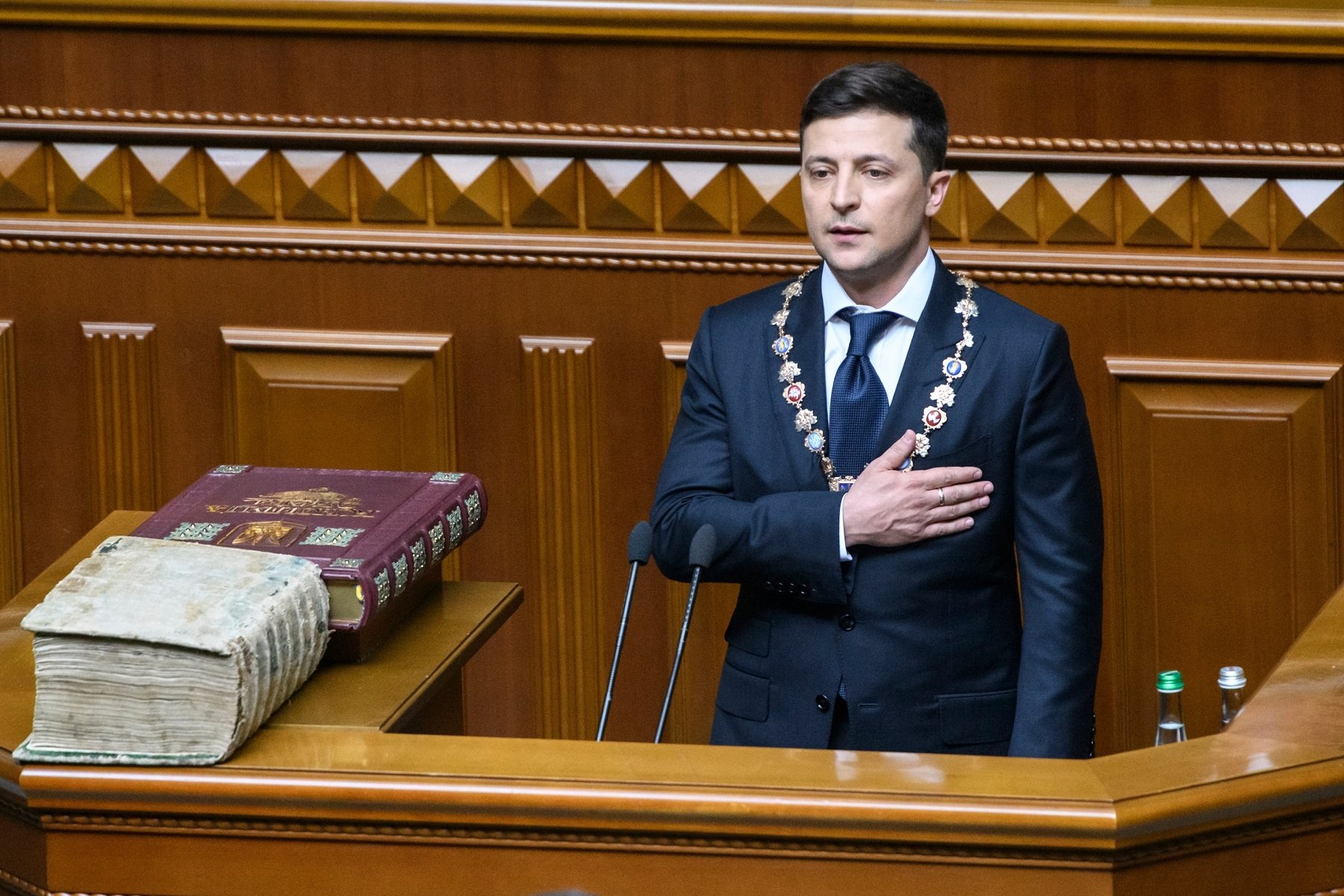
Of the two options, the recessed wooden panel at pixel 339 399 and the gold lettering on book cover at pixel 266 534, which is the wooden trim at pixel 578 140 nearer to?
the recessed wooden panel at pixel 339 399

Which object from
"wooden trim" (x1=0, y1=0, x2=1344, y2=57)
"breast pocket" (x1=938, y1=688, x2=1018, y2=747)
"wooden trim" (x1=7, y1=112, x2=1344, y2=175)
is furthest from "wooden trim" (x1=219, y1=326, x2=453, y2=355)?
"breast pocket" (x1=938, y1=688, x2=1018, y2=747)

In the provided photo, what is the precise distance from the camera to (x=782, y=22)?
3500mm

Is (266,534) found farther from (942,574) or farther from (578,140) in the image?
(578,140)

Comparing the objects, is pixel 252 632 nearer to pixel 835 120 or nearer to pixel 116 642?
pixel 116 642

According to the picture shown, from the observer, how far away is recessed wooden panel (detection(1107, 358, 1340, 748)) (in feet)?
11.6

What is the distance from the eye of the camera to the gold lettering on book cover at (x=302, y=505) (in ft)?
7.40

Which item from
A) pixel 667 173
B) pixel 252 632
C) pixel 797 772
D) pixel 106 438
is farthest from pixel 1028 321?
pixel 106 438

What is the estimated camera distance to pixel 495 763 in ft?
5.78

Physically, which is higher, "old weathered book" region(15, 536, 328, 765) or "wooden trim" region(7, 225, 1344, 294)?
"wooden trim" region(7, 225, 1344, 294)

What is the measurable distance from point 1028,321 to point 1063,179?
1251 mm

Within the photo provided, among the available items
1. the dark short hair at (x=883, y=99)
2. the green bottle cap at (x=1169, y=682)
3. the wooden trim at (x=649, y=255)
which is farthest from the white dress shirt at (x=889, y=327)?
the wooden trim at (x=649, y=255)

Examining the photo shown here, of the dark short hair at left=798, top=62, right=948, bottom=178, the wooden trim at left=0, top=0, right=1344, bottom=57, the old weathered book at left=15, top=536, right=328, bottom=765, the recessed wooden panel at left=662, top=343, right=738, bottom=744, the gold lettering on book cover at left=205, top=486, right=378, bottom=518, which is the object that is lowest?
the recessed wooden panel at left=662, top=343, right=738, bottom=744

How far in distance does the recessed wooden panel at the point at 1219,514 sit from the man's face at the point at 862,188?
4.52 feet

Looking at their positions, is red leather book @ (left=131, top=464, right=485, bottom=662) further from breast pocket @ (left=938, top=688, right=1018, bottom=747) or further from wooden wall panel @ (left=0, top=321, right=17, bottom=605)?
wooden wall panel @ (left=0, top=321, right=17, bottom=605)
